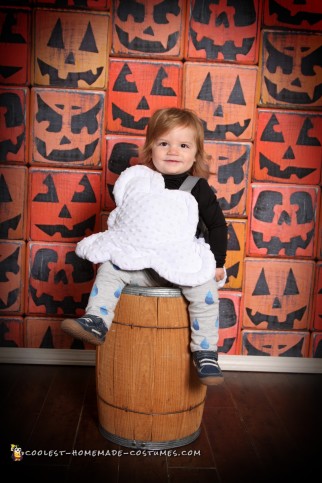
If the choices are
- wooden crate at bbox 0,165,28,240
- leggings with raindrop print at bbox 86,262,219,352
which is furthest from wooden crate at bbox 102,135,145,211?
leggings with raindrop print at bbox 86,262,219,352

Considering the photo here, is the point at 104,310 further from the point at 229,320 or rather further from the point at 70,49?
the point at 70,49

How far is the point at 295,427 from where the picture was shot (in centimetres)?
191

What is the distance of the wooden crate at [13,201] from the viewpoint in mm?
2383

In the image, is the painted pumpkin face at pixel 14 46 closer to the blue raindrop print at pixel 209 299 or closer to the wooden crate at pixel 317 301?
the blue raindrop print at pixel 209 299

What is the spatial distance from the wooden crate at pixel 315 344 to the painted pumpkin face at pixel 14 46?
199 cm

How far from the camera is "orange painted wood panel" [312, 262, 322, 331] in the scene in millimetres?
2490

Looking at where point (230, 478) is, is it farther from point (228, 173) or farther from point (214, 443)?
point (228, 173)

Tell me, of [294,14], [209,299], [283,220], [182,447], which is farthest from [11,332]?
[294,14]

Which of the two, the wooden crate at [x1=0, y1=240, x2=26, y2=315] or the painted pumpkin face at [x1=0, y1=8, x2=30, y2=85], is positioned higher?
the painted pumpkin face at [x1=0, y1=8, x2=30, y2=85]

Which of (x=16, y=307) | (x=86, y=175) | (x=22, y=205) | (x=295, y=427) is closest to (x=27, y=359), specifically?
(x=16, y=307)

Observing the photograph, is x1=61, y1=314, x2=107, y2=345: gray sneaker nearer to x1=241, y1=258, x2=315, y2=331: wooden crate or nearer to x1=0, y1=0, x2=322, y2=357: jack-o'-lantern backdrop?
x1=0, y1=0, x2=322, y2=357: jack-o'-lantern backdrop

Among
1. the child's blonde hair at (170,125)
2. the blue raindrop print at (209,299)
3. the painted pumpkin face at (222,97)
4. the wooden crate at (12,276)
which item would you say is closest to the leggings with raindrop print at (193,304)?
the blue raindrop print at (209,299)

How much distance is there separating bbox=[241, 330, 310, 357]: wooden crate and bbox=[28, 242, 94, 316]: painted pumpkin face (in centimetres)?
89

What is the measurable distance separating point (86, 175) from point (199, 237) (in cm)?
78
